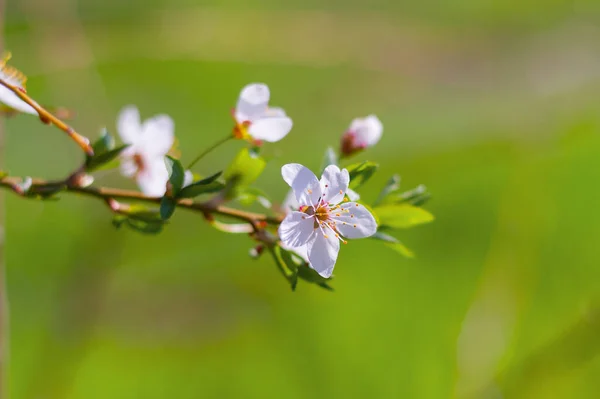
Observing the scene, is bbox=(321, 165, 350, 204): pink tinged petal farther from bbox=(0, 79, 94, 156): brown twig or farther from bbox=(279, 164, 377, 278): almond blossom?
bbox=(0, 79, 94, 156): brown twig

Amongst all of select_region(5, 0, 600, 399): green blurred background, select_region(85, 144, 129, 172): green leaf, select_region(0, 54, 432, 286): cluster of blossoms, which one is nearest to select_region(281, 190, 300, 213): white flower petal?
select_region(0, 54, 432, 286): cluster of blossoms

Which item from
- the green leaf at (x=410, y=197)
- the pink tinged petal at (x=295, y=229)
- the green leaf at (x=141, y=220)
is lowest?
the green leaf at (x=141, y=220)

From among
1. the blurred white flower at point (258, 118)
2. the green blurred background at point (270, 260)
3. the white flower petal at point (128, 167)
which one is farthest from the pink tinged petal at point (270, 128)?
the green blurred background at point (270, 260)

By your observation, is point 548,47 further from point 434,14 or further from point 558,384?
point 558,384

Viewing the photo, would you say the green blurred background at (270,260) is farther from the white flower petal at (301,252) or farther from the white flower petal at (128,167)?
the white flower petal at (301,252)

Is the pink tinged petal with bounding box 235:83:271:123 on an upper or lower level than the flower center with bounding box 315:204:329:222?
upper
